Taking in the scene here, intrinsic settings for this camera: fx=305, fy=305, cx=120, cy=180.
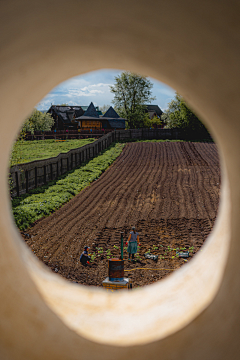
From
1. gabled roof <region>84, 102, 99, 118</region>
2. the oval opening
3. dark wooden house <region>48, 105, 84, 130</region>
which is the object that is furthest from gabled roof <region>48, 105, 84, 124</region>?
the oval opening

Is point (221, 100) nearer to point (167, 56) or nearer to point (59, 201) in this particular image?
point (167, 56)

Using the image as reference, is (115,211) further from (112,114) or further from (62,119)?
(62,119)

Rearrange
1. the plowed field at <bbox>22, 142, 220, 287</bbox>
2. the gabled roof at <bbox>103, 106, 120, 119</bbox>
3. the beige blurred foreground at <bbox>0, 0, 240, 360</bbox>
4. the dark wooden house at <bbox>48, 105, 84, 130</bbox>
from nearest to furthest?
the beige blurred foreground at <bbox>0, 0, 240, 360</bbox> → the plowed field at <bbox>22, 142, 220, 287</bbox> → the gabled roof at <bbox>103, 106, 120, 119</bbox> → the dark wooden house at <bbox>48, 105, 84, 130</bbox>

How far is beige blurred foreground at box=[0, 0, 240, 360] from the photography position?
220cm

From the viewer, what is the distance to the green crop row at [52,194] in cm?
1369

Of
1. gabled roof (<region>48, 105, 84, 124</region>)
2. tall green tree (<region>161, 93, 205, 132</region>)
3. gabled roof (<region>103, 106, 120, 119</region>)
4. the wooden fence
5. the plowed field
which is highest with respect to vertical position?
gabled roof (<region>48, 105, 84, 124</region>)

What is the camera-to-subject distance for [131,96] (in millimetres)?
58438

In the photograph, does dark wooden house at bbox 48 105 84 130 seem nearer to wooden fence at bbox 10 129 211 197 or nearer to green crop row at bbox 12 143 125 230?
wooden fence at bbox 10 129 211 197

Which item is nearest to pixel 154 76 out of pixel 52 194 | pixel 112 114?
pixel 52 194

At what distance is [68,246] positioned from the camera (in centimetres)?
1106

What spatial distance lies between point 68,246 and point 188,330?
29.8 feet

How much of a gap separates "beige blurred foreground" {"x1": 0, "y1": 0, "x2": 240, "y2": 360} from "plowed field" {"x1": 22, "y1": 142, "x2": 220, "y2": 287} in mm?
6404

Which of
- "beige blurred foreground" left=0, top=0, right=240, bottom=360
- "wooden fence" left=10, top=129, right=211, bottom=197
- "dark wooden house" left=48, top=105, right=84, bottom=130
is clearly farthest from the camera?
"dark wooden house" left=48, top=105, right=84, bottom=130

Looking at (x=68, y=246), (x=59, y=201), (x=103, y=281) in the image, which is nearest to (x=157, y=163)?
(x=59, y=201)
